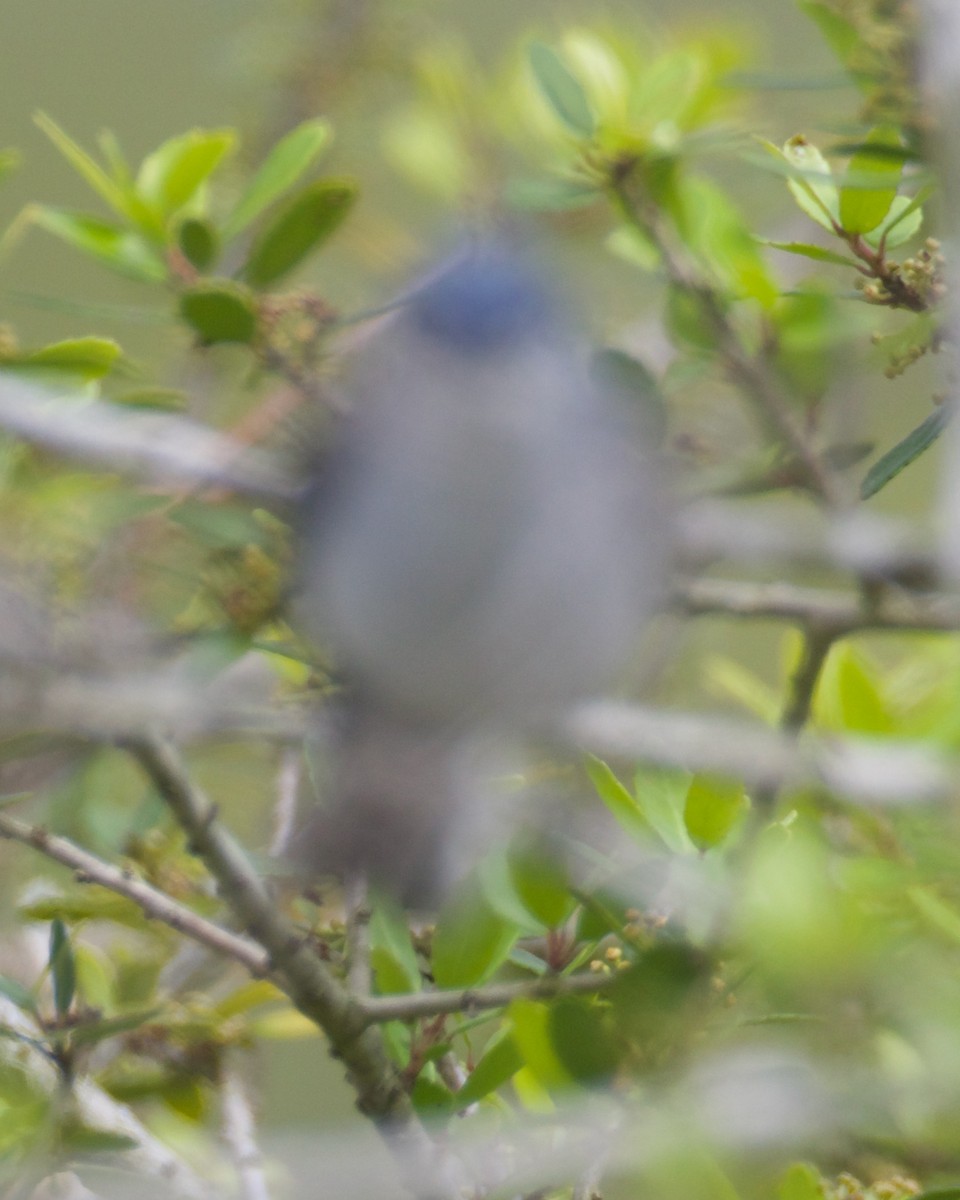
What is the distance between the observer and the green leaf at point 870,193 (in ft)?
1.97

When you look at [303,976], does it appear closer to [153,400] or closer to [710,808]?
[710,808]

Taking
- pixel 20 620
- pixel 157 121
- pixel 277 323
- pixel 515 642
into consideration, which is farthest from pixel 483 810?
pixel 157 121

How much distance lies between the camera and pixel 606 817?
2.14 feet

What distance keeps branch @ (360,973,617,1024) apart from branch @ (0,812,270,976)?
0.06 m

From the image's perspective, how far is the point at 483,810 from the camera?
0.58m

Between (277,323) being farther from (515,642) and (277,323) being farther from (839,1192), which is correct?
(839,1192)

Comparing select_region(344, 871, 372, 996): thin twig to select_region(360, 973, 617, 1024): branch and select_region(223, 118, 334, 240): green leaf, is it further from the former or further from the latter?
select_region(223, 118, 334, 240): green leaf

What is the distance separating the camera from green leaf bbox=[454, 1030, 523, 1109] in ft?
1.88

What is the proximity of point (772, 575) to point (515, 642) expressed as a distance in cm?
36

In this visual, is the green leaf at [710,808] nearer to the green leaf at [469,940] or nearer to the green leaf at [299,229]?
the green leaf at [469,940]

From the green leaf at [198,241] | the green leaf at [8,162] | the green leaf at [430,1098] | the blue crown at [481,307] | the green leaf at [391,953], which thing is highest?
the green leaf at [8,162]

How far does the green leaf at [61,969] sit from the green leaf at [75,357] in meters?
0.28

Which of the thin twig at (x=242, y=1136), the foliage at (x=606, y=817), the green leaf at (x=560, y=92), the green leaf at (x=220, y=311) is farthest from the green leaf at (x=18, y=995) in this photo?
the green leaf at (x=560, y=92)

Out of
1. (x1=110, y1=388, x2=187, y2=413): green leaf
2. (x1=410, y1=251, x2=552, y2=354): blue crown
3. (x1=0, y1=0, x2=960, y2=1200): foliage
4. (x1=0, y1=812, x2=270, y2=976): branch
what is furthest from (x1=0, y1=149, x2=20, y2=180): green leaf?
(x1=0, y1=812, x2=270, y2=976): branch
